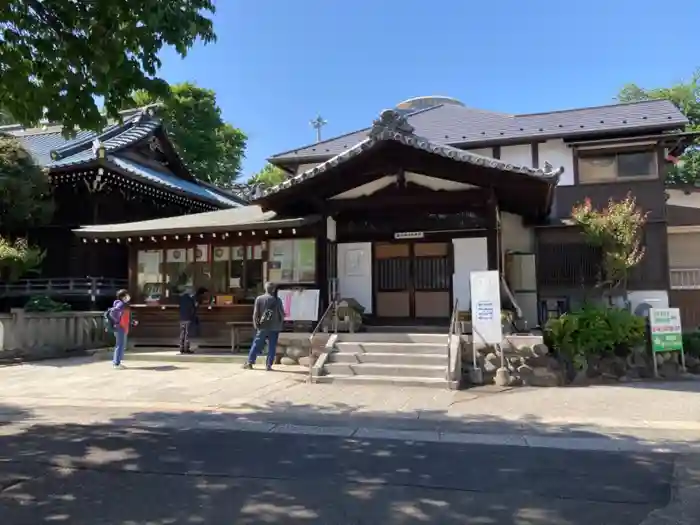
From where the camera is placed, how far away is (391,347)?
1117cm

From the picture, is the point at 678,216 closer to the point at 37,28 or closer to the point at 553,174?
the point at 553,174

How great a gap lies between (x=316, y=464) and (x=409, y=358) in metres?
5.48

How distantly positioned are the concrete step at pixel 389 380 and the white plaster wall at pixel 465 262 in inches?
153

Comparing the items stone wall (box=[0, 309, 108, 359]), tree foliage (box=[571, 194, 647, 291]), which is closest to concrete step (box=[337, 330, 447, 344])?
tree foliage (box=[571, 194, 647, 291])

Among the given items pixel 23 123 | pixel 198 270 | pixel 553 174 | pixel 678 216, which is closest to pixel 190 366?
pixel 198 270

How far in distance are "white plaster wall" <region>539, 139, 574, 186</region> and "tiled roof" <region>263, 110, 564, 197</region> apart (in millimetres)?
4385

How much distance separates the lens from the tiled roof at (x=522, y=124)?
15.6 meters

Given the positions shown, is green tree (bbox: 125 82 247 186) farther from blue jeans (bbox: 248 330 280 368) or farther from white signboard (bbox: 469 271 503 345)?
white signboard (bbox: 469 271 503 345)

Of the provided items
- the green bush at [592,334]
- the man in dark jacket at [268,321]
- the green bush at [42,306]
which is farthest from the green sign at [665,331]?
the green bush at [42,306]

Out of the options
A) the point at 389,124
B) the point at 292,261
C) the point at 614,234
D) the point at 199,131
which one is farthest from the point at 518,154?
the point at 199,131

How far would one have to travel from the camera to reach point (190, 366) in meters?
12.6

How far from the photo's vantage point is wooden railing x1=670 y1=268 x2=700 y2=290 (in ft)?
55.9

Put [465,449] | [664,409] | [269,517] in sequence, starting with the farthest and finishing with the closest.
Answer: [664,409] < [465,449] < [269,517]

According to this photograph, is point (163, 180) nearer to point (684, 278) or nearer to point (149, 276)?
point (149, 276)
